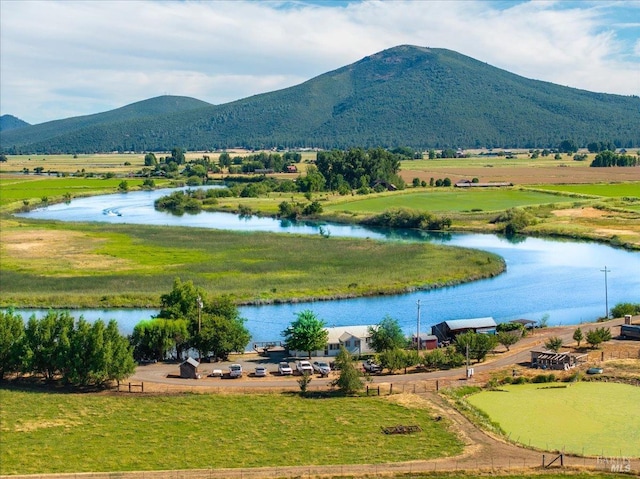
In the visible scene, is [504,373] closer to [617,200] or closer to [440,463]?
[440,463]

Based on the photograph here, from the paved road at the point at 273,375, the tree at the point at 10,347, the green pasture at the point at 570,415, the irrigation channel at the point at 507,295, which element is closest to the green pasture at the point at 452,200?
the irrigation channel at the point at 507,295

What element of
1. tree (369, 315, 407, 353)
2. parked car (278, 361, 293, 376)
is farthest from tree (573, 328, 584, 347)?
parked car (278, 361, 293, 376)

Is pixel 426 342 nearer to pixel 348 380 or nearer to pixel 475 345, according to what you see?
pixel 475 345

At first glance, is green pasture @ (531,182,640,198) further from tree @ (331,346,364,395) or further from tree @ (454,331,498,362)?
tree @ (331,346,364,395)

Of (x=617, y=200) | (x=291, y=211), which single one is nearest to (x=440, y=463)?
(x=291, y=211)

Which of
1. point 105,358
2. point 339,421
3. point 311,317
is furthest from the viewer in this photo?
point 311,317

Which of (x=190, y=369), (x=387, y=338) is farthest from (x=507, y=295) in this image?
(x=190, y=369)
